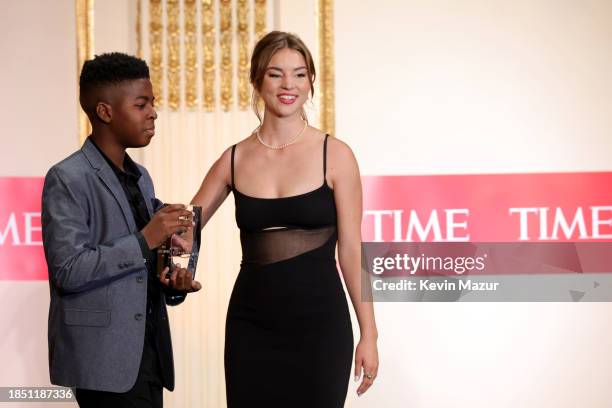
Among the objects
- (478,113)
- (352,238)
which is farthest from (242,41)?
(352,238)

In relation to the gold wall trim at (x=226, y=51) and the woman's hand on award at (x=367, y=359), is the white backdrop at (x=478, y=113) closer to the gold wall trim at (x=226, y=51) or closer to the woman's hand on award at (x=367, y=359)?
the gold wall trim at (x=226, y=51)

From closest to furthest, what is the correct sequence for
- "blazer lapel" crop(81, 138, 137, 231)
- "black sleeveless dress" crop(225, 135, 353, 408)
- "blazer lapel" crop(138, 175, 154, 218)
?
"blazer lapel" crop(81, 138, 137, 231) < "blazer lapel" crop(138, 175, 154, 218) < "black sleeveless dress" crop(225, 135, 353, 408)

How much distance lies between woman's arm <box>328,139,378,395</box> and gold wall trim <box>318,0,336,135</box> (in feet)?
6.19

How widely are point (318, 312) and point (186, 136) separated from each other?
2211 mm

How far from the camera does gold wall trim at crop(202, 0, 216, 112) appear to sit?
14.3 feet

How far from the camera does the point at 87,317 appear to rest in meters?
2.01

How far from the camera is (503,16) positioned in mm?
4309

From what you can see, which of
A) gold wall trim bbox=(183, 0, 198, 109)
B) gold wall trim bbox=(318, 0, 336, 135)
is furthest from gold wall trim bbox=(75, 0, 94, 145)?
gold wall trim bbox=(318, 0, 336, 135)

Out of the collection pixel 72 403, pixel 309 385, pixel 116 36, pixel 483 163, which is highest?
pixel 116 36

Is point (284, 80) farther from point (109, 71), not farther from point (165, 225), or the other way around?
point (165, 225)

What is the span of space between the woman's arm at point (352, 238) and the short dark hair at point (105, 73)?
0.63 m

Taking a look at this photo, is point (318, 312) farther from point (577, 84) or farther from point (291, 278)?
point (577, 84)

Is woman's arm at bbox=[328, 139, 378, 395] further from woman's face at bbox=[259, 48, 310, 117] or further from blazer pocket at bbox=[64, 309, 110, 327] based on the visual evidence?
blazer pocket at bbox=[64, 309, 110, 327]

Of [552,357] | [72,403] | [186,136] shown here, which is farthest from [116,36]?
[552,357]
